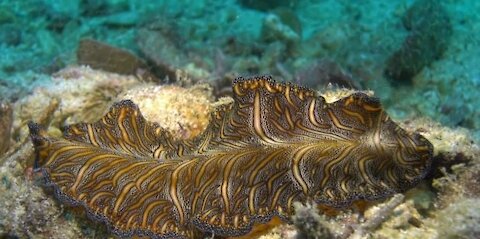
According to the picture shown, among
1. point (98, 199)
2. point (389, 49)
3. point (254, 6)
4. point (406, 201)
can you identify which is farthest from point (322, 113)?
point (254, 6)

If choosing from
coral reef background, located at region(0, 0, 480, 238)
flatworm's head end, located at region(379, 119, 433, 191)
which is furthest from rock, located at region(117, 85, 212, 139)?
flatworm's head end, located at region(379, 119, 433, 191)

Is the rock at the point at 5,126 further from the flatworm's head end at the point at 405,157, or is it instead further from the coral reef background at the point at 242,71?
the flatworm's head end at the point at 405,157

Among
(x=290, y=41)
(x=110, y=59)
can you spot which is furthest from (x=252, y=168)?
(x=290, y=41)

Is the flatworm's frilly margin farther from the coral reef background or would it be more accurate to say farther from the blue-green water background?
the blue-green water background

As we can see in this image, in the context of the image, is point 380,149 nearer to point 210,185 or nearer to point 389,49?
point 210,185

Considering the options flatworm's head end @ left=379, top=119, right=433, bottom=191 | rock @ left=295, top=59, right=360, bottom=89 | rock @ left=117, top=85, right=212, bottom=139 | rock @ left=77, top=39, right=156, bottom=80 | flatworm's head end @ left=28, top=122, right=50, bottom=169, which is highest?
flatworm's head end @ left=379, top=119, right=433, bottom=191

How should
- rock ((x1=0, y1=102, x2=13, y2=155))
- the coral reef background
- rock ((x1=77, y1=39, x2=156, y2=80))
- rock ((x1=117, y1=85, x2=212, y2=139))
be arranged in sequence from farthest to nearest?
rock ((x1=77, y1=39, x2=156, y2=80)) < rock ((x1=0, y1=102, x2=13, y2=155)) < rock ((x1=117, y1=85, x2=212, y2=139)) < the coral reef background
